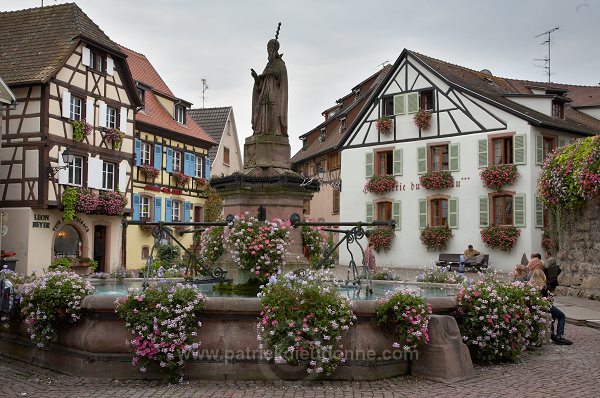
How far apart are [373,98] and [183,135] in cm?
990

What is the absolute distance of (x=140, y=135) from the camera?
33.5 meters

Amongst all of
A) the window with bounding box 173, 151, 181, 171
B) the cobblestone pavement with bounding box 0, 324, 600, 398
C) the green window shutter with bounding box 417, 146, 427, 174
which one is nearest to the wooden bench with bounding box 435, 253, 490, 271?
the green window shutter with bounding box 417, 146, 427, 174

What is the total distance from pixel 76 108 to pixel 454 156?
1649cm

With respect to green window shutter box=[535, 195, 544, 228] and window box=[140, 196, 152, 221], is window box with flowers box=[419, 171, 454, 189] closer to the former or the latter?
green window shutter box=[535, 195, 544, 228]

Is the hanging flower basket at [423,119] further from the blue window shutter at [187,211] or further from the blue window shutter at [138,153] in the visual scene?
the blue window shutter at [138,153]

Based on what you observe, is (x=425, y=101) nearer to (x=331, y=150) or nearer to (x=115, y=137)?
(x=331, y=150)

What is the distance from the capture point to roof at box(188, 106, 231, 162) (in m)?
43.4

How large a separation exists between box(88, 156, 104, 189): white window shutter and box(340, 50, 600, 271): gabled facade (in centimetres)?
1285

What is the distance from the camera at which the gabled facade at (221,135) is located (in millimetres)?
43375

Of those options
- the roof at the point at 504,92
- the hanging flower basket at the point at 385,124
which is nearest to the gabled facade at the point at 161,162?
the hanging flower basket at the point at 385,124

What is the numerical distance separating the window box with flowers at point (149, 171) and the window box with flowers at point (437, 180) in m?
12.7

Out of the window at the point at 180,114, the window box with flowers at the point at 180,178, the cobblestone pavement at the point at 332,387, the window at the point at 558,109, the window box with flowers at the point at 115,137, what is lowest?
the cobblestone pavement at the point at 332,387

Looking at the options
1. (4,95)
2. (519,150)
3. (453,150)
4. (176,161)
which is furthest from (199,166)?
(519,150)

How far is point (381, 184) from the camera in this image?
113 ft
